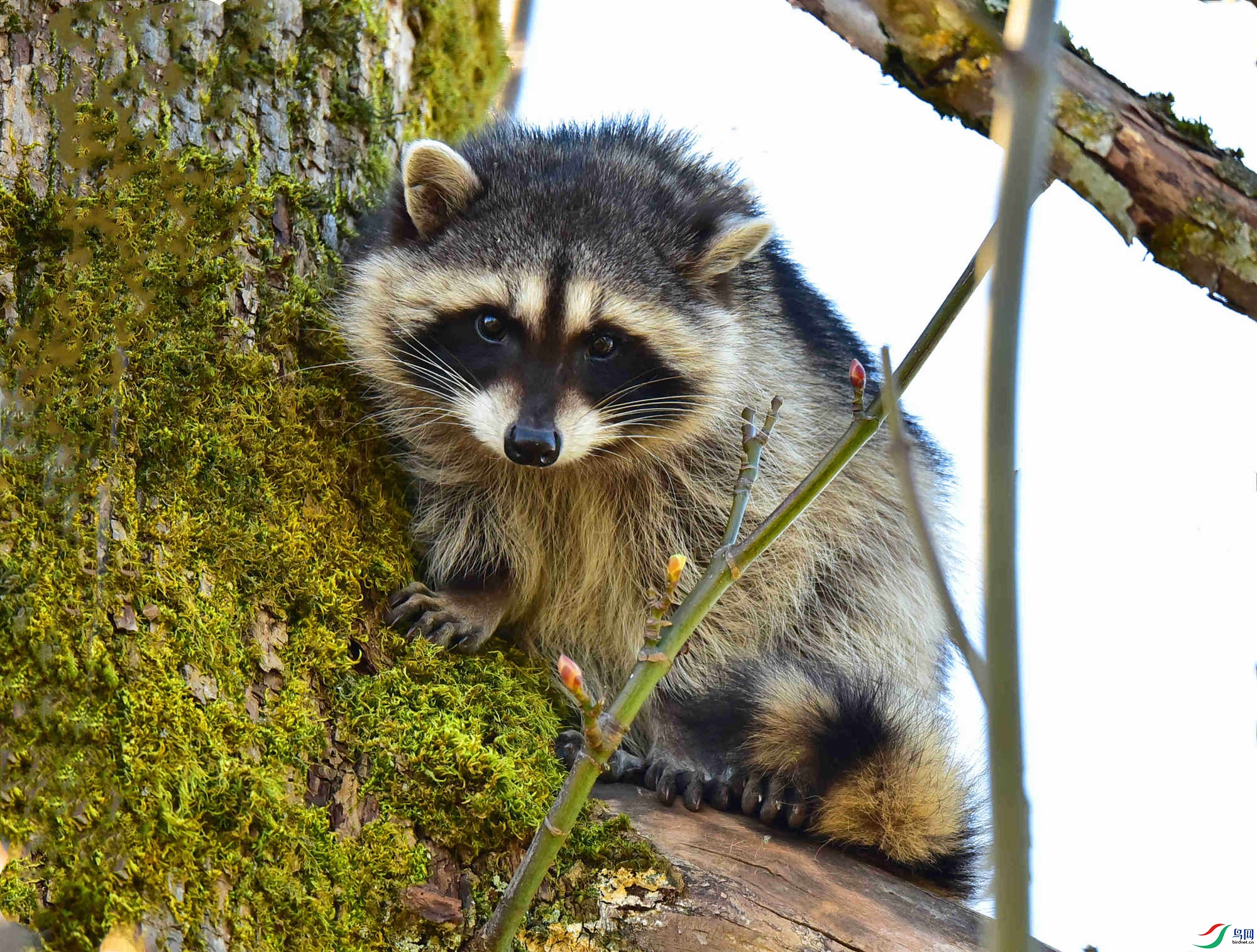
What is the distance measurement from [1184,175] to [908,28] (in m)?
0.44

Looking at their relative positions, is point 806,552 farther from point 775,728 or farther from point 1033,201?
point 1033,201

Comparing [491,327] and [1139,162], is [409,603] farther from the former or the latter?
[1139,162]

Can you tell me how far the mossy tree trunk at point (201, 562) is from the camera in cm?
167

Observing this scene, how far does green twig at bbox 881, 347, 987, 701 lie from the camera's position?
105 cm

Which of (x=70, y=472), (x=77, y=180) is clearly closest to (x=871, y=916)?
(x=70, y=472)

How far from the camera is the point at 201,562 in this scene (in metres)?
1.96

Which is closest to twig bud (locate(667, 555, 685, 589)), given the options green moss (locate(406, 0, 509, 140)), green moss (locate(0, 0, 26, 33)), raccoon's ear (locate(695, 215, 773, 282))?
raccoon's ear (locate(695, 215, 773, 282))

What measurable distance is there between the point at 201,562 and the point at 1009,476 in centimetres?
145

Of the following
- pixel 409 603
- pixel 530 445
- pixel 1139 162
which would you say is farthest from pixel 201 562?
pixel 1139 162

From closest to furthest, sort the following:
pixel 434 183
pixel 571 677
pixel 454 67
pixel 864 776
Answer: pixel 571 677
pixel 864 776
pixel 434 183
pixel 454 67

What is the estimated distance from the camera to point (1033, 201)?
3.16 ft

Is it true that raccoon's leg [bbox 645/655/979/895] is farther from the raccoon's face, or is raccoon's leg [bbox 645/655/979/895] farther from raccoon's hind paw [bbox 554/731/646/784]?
the raccoon's face

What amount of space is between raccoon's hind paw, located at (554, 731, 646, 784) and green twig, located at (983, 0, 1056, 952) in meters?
1.42

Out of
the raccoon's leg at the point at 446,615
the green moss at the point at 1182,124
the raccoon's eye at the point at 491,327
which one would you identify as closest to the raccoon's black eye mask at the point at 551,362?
the raccoon's eye at the point at 491,327
